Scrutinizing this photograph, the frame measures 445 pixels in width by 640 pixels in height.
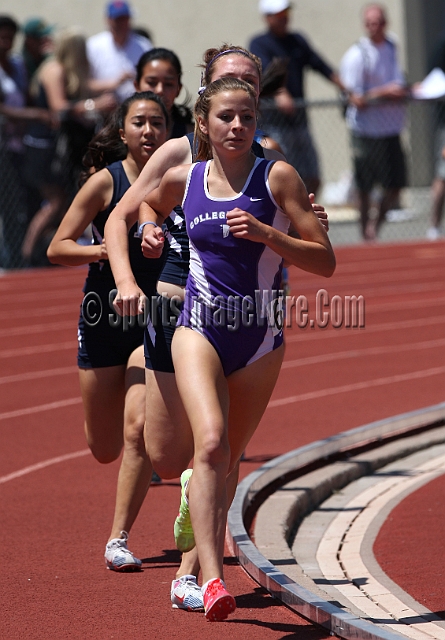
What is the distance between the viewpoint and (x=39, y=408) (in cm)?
848

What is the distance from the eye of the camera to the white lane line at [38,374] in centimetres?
953

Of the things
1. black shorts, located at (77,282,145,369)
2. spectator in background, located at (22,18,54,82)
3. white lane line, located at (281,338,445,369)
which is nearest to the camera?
black shorts, located at (77,282,145,369)

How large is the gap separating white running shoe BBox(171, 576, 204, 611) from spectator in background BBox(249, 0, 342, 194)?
9.70 metres

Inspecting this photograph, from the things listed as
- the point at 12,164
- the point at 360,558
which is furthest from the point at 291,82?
the point at 360,558

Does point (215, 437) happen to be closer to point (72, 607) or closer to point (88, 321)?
point (72, 607)

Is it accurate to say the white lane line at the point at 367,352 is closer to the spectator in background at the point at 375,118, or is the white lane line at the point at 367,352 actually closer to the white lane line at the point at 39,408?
the white lane line at the point at 39,408

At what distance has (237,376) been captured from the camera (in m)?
4.37

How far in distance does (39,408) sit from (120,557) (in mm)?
3647

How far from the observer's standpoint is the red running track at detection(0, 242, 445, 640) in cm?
445

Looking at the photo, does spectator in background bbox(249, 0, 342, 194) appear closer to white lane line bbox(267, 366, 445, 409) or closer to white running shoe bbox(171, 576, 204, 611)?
white lane line bbox(267, 366, 445, 409)

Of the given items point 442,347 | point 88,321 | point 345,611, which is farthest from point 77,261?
point 442,347

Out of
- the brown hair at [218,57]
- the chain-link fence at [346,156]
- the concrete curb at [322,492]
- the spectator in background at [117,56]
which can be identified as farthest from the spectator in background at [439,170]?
the brown hair at [218,57]

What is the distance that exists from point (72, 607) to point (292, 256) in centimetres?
164

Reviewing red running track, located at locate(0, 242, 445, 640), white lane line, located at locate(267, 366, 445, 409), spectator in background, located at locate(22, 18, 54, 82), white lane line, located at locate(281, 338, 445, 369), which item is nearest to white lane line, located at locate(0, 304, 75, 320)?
red running track, located at locate(0, 242, 445, 640)
